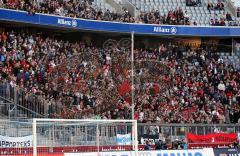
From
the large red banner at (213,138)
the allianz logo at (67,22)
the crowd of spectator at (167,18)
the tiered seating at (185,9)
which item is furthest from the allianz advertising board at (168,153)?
the tiered seating at (185,9)

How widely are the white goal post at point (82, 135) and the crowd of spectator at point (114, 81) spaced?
291 inches

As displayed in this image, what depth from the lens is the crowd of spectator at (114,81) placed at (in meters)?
31.1

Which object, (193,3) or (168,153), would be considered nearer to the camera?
(168,153)

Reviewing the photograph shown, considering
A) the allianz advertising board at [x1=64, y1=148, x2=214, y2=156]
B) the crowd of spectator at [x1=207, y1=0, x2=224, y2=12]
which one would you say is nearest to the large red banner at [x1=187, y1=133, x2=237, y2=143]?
the allianz advertising board at [x1=64, y1=148, x2=214, y2=156]

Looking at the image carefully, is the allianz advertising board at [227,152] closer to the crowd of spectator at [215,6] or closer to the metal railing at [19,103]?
the metal railing at [19,103]

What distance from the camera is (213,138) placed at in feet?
98.7

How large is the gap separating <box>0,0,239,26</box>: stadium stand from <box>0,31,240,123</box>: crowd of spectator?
185 centimetres

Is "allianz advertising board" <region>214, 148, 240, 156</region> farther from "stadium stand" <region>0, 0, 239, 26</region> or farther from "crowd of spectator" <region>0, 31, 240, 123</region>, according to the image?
"stadium stand" <region>0, 0, 239, 26</region>

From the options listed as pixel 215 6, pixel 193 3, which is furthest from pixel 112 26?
pixel 215 6

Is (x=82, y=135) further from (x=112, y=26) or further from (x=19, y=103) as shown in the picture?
(x=112, y=26)

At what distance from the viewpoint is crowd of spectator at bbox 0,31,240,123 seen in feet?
102

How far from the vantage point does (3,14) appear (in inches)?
1405

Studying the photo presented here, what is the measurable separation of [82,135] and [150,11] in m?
26.0

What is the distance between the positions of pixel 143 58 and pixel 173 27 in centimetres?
602
